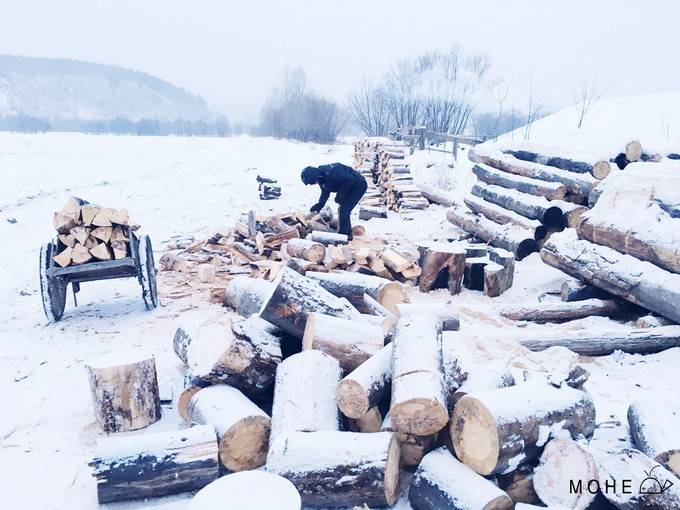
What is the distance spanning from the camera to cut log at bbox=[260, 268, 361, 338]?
388 cm

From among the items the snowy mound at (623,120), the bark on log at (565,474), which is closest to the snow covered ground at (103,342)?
the bark on log at (565,474)

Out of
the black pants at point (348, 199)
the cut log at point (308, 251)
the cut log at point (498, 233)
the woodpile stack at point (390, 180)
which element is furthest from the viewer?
the woodpile stack at point (390, 180)

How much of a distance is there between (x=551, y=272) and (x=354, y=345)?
4.86 meters

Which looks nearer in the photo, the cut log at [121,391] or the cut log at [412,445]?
the cut log at [412,445]

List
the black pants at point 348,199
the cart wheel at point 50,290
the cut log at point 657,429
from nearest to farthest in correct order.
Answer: the cut log at point 657,429 → the cart wheel at point 50,290 → the black pants at point 348,199

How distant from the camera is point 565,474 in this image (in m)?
2.52

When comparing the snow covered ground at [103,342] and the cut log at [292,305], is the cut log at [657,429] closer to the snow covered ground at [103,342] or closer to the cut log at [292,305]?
the snow covered ground at [103,342]

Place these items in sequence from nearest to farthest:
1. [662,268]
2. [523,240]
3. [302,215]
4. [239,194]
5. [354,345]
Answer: [354,345], [662,268], [523,240], [302,215], [239,194]

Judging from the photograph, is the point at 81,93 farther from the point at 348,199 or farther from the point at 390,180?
the point at 348,199

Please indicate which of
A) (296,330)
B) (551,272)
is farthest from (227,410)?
(551,272)

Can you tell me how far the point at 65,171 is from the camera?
73.4 feet

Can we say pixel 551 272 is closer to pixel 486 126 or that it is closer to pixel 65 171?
pixel 65 171

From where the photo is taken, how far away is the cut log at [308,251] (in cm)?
Result: 698

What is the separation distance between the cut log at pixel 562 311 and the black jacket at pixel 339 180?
3918 millimetres
